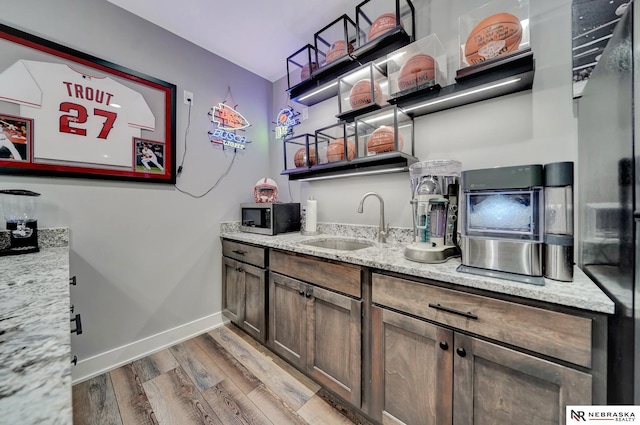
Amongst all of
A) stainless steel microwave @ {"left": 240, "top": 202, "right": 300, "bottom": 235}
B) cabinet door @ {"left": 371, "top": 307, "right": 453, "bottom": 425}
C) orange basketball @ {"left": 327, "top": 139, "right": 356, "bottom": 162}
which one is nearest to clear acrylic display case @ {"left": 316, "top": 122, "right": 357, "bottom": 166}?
orange basketball @ {"left": 327, "top": 139, "right": 356, "bottom": 162}

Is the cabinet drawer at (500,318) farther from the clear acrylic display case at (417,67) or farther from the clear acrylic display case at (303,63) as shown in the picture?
the clear acrylic display case at (303,63)

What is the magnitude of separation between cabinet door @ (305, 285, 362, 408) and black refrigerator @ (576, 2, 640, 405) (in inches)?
37.1

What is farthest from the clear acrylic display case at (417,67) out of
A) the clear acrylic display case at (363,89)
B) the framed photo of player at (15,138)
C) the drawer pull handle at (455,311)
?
the framed photo of player at (15,138)

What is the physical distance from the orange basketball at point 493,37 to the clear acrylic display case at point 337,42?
33.1 inches

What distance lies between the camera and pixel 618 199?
33.7 inches

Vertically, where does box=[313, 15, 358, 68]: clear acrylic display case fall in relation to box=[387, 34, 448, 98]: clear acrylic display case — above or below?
above

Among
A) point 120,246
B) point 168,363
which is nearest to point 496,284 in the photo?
point 168,363

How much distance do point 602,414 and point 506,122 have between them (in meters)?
1.39

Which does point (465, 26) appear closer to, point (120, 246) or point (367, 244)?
point (367, 244)

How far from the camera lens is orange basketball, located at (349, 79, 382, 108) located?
180 cm

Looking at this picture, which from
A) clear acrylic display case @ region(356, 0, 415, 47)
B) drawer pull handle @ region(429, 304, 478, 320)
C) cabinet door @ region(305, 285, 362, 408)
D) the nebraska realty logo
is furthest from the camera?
clear acrylic display case @ region(356, 0, 415, 47)

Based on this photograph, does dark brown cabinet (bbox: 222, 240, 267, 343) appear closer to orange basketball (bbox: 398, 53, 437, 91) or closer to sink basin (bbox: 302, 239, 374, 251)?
sink basin (bbox: 302, 239, 374, 251)

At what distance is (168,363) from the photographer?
6.31ft

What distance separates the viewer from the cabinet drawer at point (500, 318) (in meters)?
0.82
